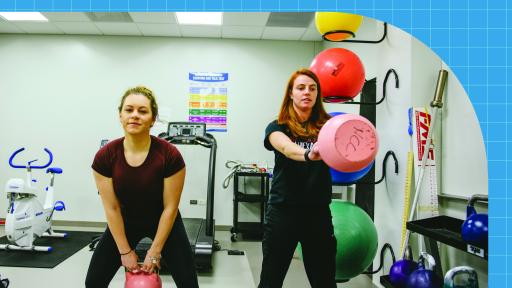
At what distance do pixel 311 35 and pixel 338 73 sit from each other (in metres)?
3.02

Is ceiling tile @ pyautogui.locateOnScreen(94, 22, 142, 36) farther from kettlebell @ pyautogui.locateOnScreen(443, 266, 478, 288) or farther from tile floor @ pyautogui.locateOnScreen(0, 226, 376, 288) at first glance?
kettlebell @ pyautogui.locateOnScreen(443, 266, 478, 288)

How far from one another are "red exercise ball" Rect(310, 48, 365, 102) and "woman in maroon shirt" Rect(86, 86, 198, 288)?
920mm

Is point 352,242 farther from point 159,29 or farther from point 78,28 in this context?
point 78,28

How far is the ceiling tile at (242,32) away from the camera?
4.43 metres

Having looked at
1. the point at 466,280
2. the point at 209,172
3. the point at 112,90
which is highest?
the point at 112,90

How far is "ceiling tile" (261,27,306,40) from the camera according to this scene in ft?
14.7

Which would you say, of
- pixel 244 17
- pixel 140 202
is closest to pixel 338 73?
pixel 244 17

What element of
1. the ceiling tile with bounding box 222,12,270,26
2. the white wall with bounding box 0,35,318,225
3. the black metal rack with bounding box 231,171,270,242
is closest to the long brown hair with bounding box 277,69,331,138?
the ceiling tile with bounding box 222,12,270,26

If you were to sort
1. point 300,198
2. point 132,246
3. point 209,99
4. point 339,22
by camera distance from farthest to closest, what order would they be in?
point 209,99
point 132,246
point 300,198
point 339,22

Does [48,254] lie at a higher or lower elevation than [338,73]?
lower

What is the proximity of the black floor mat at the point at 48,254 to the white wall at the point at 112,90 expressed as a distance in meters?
0.77

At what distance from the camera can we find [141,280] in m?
1.51

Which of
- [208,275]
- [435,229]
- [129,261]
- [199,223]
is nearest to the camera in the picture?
[129,261]

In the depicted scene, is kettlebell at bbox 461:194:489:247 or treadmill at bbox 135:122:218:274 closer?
kettlebell at bbox 461:194:489:247
